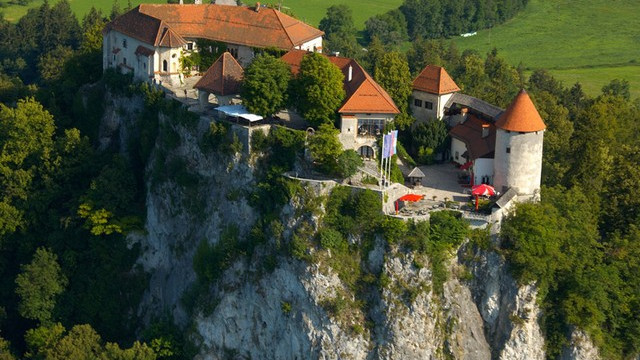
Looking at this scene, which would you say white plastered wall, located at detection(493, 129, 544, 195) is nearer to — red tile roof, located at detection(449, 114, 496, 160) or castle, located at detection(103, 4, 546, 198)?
castle, located at detection(103, 4, 546, 198)

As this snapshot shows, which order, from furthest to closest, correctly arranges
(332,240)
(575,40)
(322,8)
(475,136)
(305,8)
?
(322,8)
(305,8)
(575,40)
(475,136)
(332,240)

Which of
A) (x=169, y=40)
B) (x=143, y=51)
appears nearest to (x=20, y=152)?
(x=143, y=51)

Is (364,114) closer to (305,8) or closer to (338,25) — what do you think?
(338,25)

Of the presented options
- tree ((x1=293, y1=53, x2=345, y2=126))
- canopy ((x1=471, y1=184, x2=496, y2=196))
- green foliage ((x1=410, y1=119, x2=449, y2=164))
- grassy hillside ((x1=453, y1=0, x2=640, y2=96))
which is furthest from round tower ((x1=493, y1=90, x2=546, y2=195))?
grassy hillside ((x1=453, y1=0, x2=640, y2=96))

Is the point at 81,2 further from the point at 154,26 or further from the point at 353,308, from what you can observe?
the point at 353,308

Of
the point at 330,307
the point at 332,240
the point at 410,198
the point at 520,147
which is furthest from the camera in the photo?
the point at 520,147

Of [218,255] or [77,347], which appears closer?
[218,255]

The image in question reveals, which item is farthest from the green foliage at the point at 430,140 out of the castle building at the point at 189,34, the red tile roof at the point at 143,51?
the red tile roof at the point at 143,51
